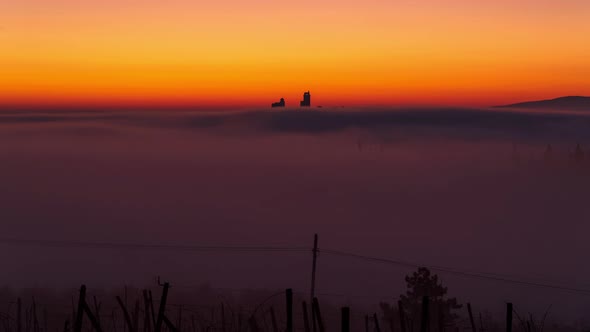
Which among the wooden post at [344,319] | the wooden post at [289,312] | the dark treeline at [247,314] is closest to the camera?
the wooden post at [344,319]

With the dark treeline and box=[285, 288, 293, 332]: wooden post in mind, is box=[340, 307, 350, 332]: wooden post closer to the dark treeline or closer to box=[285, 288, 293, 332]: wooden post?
the dark treeline

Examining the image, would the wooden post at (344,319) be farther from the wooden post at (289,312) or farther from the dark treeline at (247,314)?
the wooden post at (289,312)

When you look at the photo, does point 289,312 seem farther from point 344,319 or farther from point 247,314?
point 247,314

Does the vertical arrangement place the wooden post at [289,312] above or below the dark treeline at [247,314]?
above

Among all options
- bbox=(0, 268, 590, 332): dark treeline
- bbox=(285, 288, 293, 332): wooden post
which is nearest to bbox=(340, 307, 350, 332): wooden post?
bbox=(0, 268, 590, 332): dark treeline

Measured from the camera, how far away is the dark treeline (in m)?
11.6

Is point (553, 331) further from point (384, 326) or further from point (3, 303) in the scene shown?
point (3, 303)

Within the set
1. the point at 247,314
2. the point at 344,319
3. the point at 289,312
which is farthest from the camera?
the point at 247,314

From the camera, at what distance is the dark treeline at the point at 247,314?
1161cm

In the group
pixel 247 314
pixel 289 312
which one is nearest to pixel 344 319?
pixel 289 312

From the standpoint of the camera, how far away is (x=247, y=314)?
69.1 m

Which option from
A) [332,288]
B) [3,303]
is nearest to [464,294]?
[332,288]

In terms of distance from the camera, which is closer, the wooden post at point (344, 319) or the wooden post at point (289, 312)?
the wooden post at point (344, 319)

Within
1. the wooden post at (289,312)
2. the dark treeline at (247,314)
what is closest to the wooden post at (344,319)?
the dark treeline at (247,314)
